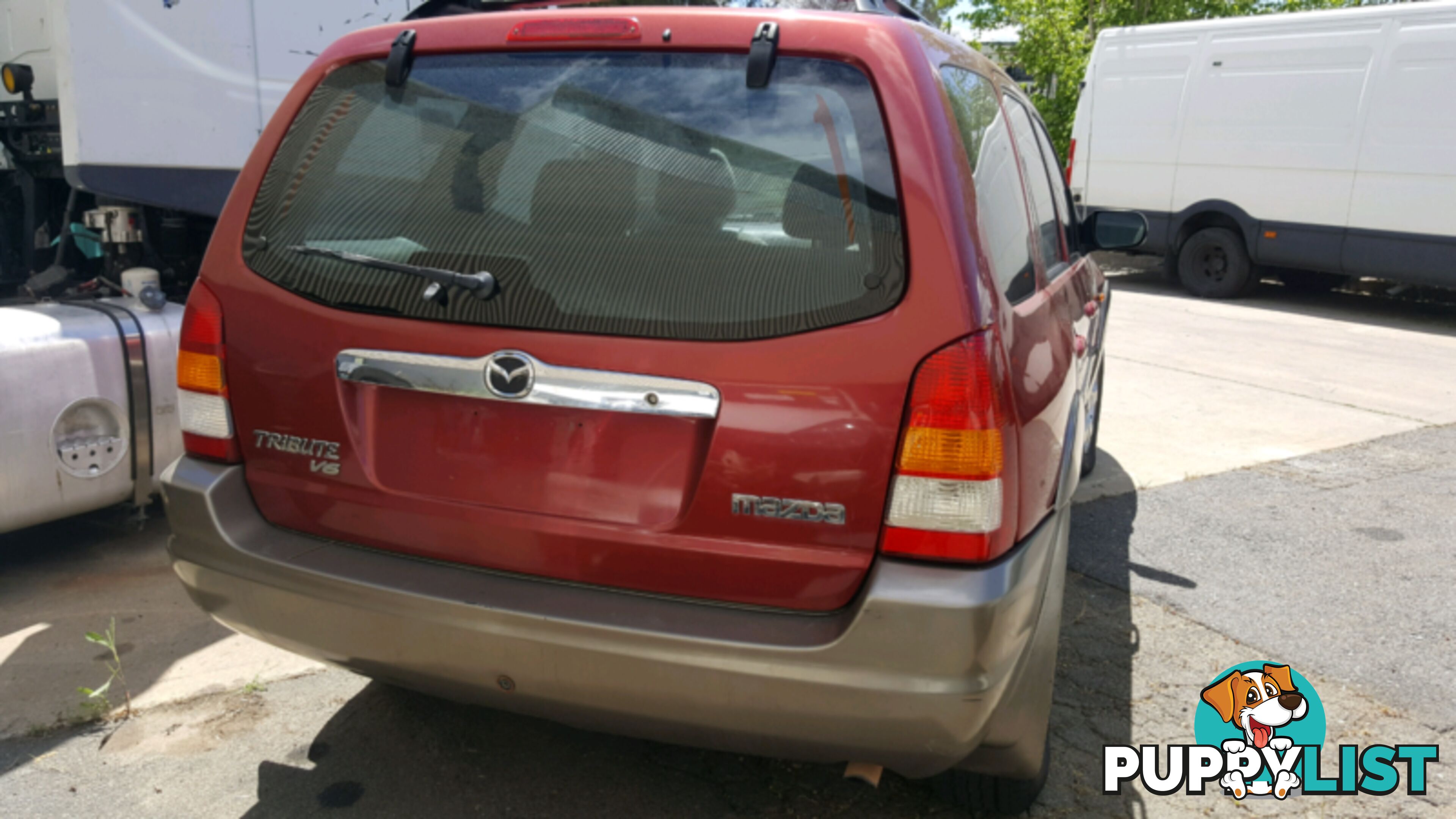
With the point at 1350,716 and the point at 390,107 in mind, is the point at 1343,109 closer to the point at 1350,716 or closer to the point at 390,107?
the point at 1350,716

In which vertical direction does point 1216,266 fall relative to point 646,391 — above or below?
below

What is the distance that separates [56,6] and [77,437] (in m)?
1.60

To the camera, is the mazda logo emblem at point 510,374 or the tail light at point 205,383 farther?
the tail light at point 205,383

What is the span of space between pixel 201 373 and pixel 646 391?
1.09 metres

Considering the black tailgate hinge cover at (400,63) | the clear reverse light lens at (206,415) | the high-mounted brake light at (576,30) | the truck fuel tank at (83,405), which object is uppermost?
the high-mounted brake light at (576,30)

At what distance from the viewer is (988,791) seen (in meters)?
2.53

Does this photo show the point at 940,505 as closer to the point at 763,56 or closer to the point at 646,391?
the point at 646,391

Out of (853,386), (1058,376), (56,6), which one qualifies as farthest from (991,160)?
(56,6)

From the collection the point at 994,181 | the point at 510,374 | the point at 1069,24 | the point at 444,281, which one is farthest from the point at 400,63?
the point at 1069,24

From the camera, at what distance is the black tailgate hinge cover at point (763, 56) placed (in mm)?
2061

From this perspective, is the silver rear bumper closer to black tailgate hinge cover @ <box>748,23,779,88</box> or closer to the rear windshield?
the rear windshield

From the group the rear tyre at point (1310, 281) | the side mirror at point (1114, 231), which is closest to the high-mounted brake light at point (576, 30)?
the side mirror at point (1114, 231)

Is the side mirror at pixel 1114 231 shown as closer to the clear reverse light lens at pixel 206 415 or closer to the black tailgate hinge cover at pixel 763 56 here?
the black tailgate hinge cover at pixel 763 56

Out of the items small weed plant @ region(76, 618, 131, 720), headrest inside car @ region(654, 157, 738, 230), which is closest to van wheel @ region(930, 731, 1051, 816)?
headrest inside car @ region(654, 157, 738, 230)
